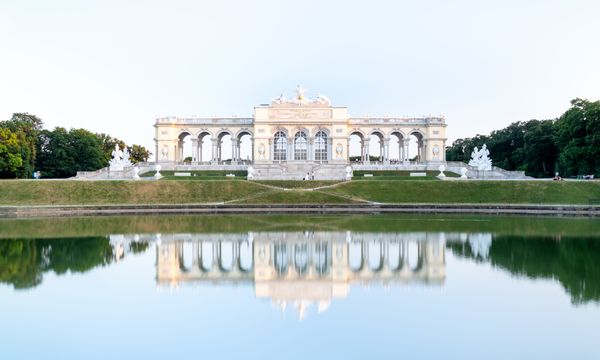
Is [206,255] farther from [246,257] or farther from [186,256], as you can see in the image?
[246,257]

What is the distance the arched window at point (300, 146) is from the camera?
70.4 metres

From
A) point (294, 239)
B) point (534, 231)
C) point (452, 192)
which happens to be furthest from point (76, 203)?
point (534, 231)

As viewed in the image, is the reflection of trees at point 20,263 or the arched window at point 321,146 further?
the arched window at point 321,146

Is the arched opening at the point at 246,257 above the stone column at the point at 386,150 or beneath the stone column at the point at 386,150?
beneath

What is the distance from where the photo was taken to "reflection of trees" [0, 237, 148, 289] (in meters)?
15.3

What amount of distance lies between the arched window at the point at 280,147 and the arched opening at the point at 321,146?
4.09 meters

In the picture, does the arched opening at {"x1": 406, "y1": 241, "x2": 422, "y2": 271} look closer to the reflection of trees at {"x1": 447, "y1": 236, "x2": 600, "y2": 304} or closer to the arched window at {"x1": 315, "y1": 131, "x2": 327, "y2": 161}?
the reflection of trees at {"x1": 447, "y1": 236, "x2": 600, "y2": 304}

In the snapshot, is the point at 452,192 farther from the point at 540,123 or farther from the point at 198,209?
the point at 540,123

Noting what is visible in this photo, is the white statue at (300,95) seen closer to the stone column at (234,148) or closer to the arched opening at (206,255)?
the stone column at (234,148)

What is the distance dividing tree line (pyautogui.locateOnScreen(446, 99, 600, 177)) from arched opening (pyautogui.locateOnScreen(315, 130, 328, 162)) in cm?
2405

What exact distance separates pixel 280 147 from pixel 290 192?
91.7 ft

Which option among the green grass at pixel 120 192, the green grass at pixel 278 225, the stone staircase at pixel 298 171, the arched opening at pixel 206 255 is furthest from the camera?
the stone staircase at pixel 298 171

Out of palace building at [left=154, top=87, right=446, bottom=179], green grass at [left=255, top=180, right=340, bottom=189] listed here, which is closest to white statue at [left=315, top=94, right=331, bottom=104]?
palace building at [left=154, top=87, right=446, bottom=179]

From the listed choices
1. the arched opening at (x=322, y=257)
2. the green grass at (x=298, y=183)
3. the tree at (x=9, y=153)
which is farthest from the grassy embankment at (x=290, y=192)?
the arched opening at (x=322, y=257)
